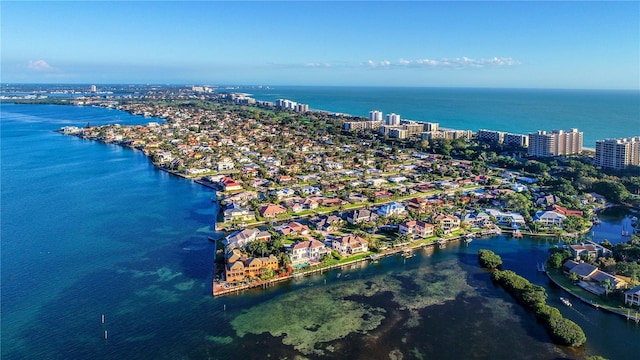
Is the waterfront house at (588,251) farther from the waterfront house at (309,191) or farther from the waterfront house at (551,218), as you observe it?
the waterfront house at (309,191)

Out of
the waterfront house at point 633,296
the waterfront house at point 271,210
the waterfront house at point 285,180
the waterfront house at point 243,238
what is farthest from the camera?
the waterfront house at point 285,180

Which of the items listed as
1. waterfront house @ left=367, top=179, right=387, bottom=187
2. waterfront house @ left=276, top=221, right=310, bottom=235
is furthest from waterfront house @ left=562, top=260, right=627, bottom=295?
waterfront house @ left=367, top=179, right=387, bottom=187

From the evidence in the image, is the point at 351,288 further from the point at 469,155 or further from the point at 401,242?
the point at 469,155

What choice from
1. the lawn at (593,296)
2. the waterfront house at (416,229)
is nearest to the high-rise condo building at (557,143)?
the waterfront house at (416,229)

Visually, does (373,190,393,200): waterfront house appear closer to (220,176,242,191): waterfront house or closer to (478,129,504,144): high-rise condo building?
(220,176,242,191): waterfront house

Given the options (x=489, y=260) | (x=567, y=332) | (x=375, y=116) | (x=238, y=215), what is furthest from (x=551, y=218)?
(x=375, y=116)

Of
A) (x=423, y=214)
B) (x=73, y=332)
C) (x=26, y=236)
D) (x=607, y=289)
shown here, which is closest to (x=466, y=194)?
(x=423, y=214)
